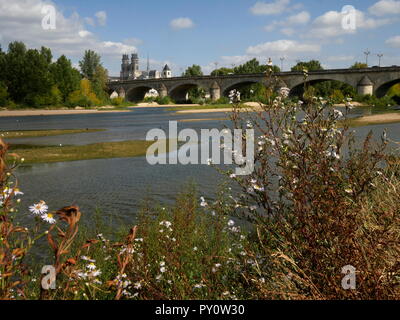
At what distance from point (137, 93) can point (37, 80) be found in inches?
1845

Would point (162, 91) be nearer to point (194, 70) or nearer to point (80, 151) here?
point (194, 70)

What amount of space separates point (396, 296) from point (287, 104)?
282 cm

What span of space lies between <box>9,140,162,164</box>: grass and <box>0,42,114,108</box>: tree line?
62.0 metres

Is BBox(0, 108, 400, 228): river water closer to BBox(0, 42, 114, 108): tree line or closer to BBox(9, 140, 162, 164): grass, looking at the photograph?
BBox(9, 140, 162, 164): grass

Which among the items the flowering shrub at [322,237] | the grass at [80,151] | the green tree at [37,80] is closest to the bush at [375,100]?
the grass at [80,151]

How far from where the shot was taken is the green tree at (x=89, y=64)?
404 feet

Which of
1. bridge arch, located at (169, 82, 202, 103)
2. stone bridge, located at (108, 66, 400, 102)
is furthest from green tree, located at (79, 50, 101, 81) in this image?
bridge arch, located at (169, 82, 202, 103)

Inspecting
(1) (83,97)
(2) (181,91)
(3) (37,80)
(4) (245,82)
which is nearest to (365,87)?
(4) (245,82)

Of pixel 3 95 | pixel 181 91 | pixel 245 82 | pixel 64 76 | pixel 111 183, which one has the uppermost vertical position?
pixel 64 76

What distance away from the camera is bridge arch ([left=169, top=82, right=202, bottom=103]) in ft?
358

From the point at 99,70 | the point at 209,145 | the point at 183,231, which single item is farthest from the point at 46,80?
the point at 183,231

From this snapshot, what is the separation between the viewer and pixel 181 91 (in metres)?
116

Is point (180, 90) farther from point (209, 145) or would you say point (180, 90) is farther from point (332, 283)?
point (332, 283)

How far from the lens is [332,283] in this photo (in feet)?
10.5
